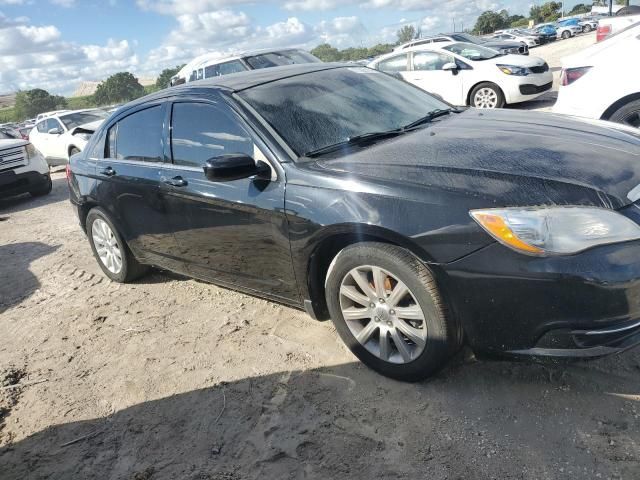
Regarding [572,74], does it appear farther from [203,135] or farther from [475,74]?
[475,74]

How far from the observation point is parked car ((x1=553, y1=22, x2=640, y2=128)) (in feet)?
16.3

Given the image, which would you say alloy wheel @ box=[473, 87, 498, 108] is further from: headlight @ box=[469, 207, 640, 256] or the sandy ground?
headlight @ box=[469, 207, 640, 256]

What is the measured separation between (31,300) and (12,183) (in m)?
5.81

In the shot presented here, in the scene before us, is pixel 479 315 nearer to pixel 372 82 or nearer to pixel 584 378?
pixel 584 378

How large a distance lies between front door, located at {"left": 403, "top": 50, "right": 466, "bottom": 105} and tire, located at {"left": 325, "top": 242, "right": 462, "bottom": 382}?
9.16 m

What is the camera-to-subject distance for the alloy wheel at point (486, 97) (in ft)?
35.6

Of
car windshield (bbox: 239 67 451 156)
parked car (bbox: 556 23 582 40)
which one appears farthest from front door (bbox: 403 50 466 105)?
parked car (bbox: 556 23 582 40)

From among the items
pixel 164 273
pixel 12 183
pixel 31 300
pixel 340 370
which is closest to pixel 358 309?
pixel 340 370

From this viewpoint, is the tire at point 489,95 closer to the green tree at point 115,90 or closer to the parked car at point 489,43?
the parked car at point 489,43

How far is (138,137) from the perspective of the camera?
4184 mm

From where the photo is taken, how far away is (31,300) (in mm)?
5004

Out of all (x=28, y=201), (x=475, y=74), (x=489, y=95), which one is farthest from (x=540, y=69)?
(x=28, y=201)

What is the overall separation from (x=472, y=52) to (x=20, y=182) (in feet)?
31.1

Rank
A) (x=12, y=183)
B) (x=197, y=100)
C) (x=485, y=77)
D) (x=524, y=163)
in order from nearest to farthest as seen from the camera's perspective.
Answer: (x=524, y=163)
(x=197, y=100)
(x=12, y=183)
(x=485, y=77)
